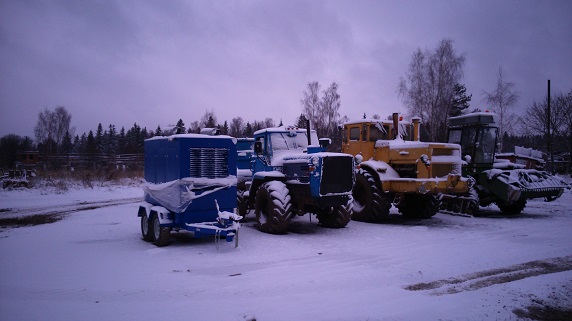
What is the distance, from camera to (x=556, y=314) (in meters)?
4.95

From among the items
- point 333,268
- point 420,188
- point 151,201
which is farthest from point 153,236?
point 420,188

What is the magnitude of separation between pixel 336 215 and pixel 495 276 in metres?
4.86

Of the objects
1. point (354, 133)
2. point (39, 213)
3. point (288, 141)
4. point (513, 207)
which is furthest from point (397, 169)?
point (39, 213)

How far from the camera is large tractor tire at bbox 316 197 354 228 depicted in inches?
425

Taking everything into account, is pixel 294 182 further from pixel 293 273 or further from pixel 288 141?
pixel 293 273

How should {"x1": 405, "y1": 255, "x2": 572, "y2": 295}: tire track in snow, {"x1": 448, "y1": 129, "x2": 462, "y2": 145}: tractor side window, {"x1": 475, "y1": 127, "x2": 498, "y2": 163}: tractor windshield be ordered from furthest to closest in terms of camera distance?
{"x1": 448, "y1": 129, "x2": 462, "y2": 145}: tractor side window < {"x1": 475, "y1": 127, "x2": 498, "y2": 163}: tractor windshield < {"x1": 405, "y1": 255, "x2": 572, "y2": 295}: tire track in snow

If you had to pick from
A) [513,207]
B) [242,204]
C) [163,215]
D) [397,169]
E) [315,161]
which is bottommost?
[513,207]

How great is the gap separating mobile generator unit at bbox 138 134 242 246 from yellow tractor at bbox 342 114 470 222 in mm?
4797

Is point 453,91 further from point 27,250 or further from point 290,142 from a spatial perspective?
point 27,250

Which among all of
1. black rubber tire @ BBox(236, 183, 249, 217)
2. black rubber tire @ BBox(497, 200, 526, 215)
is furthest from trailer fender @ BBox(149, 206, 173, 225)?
black rubber tire @ BBox(497, 200, 526, 215)

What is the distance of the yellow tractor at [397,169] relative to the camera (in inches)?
459

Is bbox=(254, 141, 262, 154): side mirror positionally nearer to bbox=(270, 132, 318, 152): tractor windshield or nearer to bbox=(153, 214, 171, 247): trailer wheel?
bbox=(270, 132, 318, 152): tractor windshield

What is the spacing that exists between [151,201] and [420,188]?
7.43 metres

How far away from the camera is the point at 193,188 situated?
8672 mm
